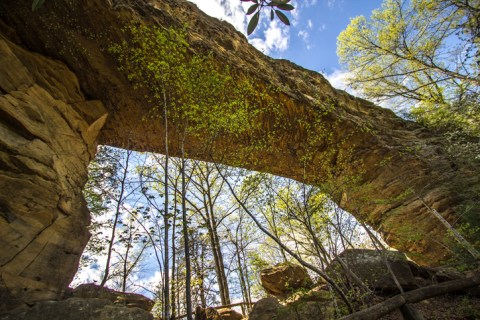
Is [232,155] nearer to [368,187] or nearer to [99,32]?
[99,32]

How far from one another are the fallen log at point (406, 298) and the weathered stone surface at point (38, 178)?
5.83m

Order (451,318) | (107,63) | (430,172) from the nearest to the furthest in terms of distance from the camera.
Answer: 1. (451,318)
2. (107,63)
3. (430,172)

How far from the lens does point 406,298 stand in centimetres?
408

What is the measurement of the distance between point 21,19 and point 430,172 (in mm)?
15850

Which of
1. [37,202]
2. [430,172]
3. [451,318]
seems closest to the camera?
[37,202]

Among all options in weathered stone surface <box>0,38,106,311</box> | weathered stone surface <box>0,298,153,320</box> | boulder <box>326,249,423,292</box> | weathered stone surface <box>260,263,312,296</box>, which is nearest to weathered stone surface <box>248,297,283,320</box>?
boulder <box>326,249,423,292</box>

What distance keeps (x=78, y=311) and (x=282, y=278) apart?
828cm

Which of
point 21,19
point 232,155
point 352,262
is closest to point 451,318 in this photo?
point 352,262

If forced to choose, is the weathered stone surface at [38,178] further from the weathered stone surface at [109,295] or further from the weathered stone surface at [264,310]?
the weathered stone surface at [264,310]

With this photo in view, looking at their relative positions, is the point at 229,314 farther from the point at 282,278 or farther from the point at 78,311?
the point at 78,311

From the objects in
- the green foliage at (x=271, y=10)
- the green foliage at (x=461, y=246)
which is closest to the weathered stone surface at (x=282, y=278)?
the green foliage at (x=461, y=246)

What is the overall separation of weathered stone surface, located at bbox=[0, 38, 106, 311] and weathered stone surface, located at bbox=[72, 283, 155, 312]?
4.31ft

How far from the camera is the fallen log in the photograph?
3.14m

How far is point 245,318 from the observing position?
8.94m
